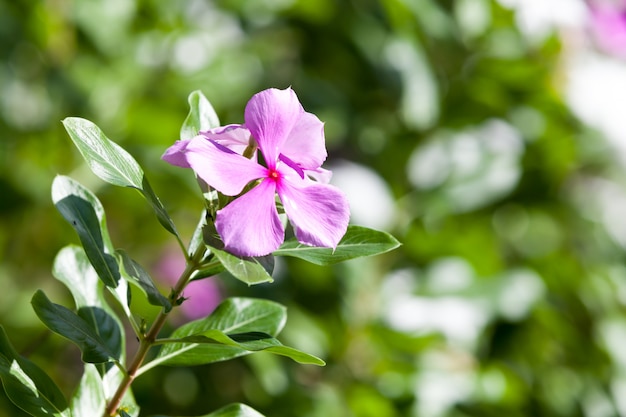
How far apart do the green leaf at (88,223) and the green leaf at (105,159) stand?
0.19 feet

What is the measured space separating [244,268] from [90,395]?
200mm

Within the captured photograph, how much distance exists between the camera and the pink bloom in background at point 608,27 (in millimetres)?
2154

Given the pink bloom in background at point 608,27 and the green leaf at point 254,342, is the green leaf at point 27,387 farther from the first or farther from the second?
the pink bloom in background at point 608,27

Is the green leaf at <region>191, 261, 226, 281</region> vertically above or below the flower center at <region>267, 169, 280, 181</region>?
below

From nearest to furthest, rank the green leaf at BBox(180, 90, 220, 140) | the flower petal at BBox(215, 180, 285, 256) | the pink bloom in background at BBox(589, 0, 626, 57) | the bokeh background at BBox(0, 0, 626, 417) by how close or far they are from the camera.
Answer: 1. the flower petal at BBox(215, 180, 285, 256)
2. the green leaf at BBox(180, 90, 220, 140)
3. the bokeh background at BBox(0, 0, 626, 417)
4. the pink bloom in background at BBox(589, 0, 626, 57)

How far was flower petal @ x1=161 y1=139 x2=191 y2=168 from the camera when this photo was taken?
20.2 inches

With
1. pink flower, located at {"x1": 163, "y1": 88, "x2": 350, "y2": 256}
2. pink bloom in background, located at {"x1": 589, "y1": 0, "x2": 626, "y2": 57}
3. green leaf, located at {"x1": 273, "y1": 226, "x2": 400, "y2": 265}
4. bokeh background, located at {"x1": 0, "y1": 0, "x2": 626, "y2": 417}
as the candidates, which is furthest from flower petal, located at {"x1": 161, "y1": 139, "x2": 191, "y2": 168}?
pink bloom in background, located at {"x1": 589, "y1": 0, "x2": 626, "y2": 57}

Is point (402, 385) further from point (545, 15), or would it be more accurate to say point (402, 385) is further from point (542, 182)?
point (545, 15)

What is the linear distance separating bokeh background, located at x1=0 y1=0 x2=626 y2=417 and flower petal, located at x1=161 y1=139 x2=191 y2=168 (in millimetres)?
973

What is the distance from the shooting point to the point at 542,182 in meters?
1.95

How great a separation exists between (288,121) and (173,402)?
1137mm

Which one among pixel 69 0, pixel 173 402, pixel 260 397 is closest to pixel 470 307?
pixel 260 397

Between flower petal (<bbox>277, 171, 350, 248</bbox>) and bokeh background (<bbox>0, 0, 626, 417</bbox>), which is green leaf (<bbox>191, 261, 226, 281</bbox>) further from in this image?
bokeh background (<bbox>0, 0, 626, 417</bbox>)

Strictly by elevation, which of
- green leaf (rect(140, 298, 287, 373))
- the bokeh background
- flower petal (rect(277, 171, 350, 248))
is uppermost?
flower petal (rect(277, 171, 350, 248))
